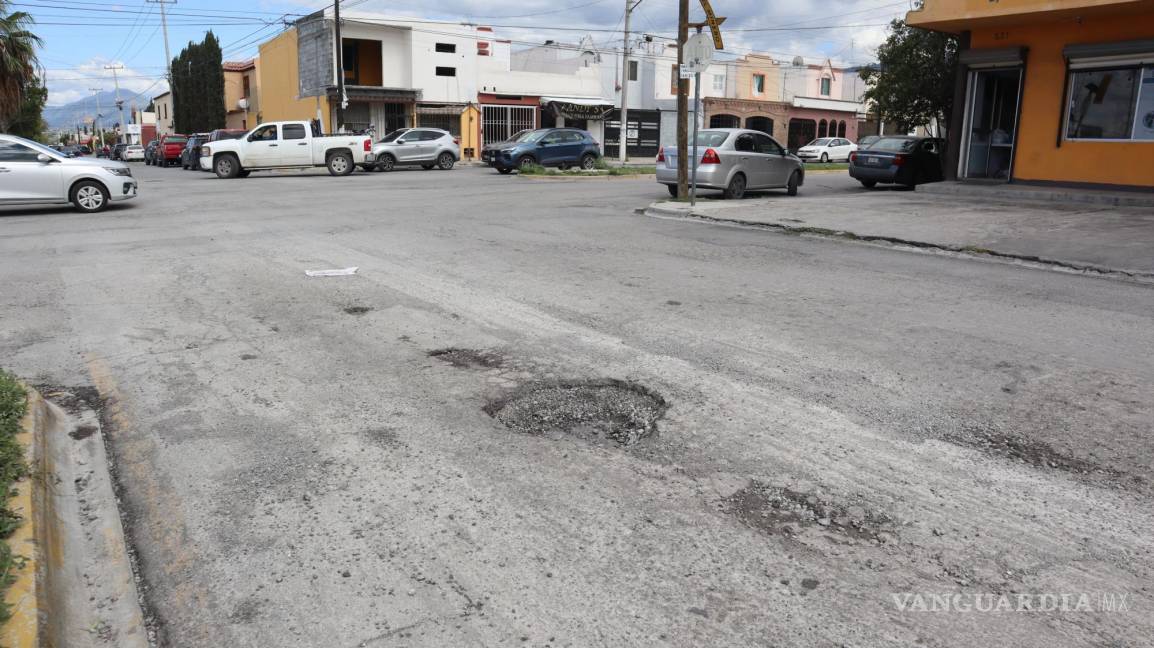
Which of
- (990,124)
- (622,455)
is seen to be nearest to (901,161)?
(990,124)

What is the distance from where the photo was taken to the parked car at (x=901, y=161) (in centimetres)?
2095

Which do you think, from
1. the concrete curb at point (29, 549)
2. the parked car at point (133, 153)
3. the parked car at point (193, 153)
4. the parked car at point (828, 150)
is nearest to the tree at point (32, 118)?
the parked car at point (133, 153)

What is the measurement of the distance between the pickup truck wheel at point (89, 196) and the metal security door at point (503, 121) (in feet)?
98.5

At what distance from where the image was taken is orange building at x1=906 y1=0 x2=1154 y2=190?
16000 mm

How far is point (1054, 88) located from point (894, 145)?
4426 mm

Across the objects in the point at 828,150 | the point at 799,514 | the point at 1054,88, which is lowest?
the point at 799,514

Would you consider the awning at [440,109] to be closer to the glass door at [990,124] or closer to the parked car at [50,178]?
the parked car at [50,178]

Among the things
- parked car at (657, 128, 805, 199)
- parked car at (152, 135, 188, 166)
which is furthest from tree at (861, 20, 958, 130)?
parked car at (152, 135, 188, 166)

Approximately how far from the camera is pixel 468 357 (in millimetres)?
5781

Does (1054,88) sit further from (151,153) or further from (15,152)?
(151,153)

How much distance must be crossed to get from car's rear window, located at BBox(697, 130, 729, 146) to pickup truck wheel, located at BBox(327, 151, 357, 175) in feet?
49.0

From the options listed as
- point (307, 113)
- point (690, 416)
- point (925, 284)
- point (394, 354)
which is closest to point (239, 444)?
point (394, 354)

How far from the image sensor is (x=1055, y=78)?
17266 millimetres

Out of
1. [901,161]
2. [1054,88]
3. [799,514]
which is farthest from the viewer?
[901,161]
